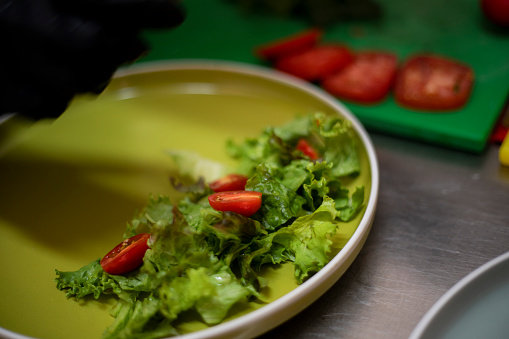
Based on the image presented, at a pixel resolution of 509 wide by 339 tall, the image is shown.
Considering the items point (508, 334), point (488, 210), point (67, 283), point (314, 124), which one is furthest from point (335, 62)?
point (67, 283)

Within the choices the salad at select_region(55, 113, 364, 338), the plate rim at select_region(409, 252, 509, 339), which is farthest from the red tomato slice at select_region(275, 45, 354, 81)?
the plate rim at select_region(409, 252, 509, 339)

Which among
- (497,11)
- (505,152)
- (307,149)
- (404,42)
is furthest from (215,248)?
(497,11)

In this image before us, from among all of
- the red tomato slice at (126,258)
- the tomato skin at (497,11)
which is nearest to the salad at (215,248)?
the red tomato slice at (126,258)

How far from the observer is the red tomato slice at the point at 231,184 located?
124 centimetres

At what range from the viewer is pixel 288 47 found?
1.90 meters

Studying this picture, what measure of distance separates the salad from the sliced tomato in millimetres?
123

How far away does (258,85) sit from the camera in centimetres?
170

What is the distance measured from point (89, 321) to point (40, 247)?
0.95 ft

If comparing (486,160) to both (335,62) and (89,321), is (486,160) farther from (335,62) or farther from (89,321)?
(89,321)

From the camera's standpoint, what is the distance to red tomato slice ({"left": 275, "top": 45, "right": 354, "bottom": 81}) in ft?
5.89

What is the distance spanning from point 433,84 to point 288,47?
59 cm

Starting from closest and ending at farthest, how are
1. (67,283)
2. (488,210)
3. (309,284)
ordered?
1. (309,284)
2. (67,283)
3. (488,210)

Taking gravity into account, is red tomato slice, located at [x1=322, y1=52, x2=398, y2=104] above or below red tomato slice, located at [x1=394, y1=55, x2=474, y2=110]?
above

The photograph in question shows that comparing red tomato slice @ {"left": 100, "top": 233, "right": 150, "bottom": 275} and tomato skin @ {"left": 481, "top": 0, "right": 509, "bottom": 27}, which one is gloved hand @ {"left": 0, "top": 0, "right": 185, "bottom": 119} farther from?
tomato skin @ {"left": 481, "top": 0, "right": 509, "bottom": 27}
